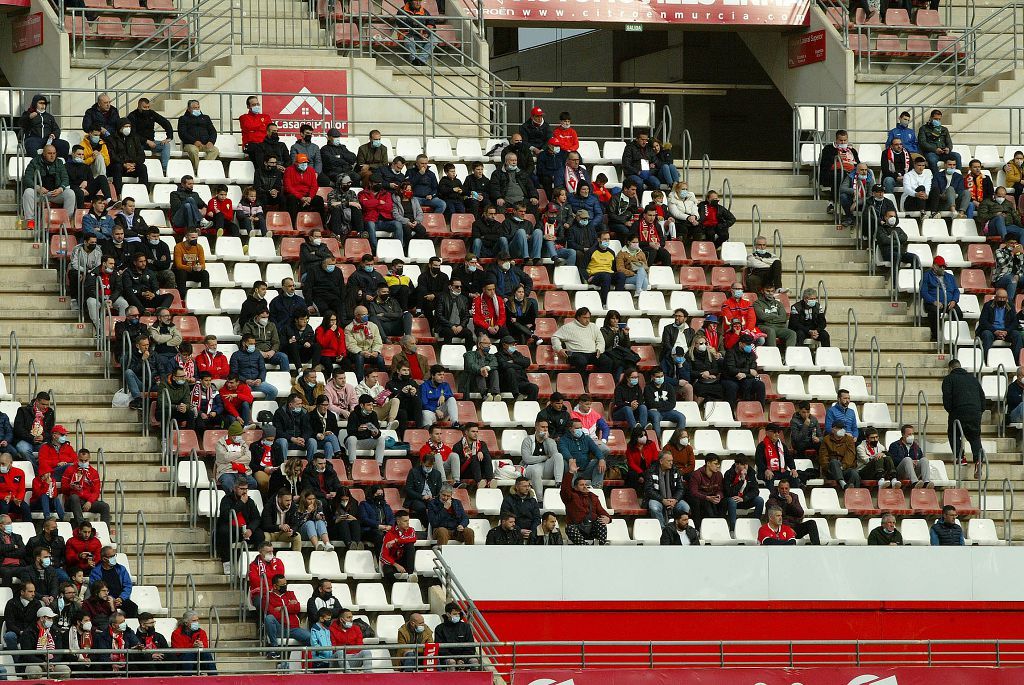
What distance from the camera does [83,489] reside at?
20797 mm

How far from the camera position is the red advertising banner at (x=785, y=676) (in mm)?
17688

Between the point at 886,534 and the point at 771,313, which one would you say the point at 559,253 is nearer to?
the point at 771,313

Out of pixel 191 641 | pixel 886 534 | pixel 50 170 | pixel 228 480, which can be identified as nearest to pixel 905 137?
pixel 886 534

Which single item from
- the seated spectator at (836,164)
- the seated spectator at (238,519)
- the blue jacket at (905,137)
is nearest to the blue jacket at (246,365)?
the seated spectator at (238,519)

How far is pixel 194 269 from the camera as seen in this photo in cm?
2430

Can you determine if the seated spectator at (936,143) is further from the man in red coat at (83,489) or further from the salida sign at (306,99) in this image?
the man in red coat at (83,489)

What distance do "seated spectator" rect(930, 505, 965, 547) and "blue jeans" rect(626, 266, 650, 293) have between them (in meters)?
5.04

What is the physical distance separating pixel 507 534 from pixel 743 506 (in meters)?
2.68

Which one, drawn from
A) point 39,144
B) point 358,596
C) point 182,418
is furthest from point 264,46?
point 358,596

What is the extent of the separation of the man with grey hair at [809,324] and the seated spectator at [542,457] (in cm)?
425

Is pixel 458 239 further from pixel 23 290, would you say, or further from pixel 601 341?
pixel 23 290

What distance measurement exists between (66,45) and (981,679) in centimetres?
1521

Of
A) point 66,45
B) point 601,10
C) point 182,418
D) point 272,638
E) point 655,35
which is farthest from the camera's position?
point 655,35

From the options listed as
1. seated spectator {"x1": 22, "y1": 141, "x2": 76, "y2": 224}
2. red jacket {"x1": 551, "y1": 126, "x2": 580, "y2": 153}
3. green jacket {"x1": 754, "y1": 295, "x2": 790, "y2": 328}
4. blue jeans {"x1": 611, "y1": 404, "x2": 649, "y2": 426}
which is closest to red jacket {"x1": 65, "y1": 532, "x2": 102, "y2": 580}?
seated spectator {"x1": 22, "y1": 141, "x2": 76, "y2": 224}
